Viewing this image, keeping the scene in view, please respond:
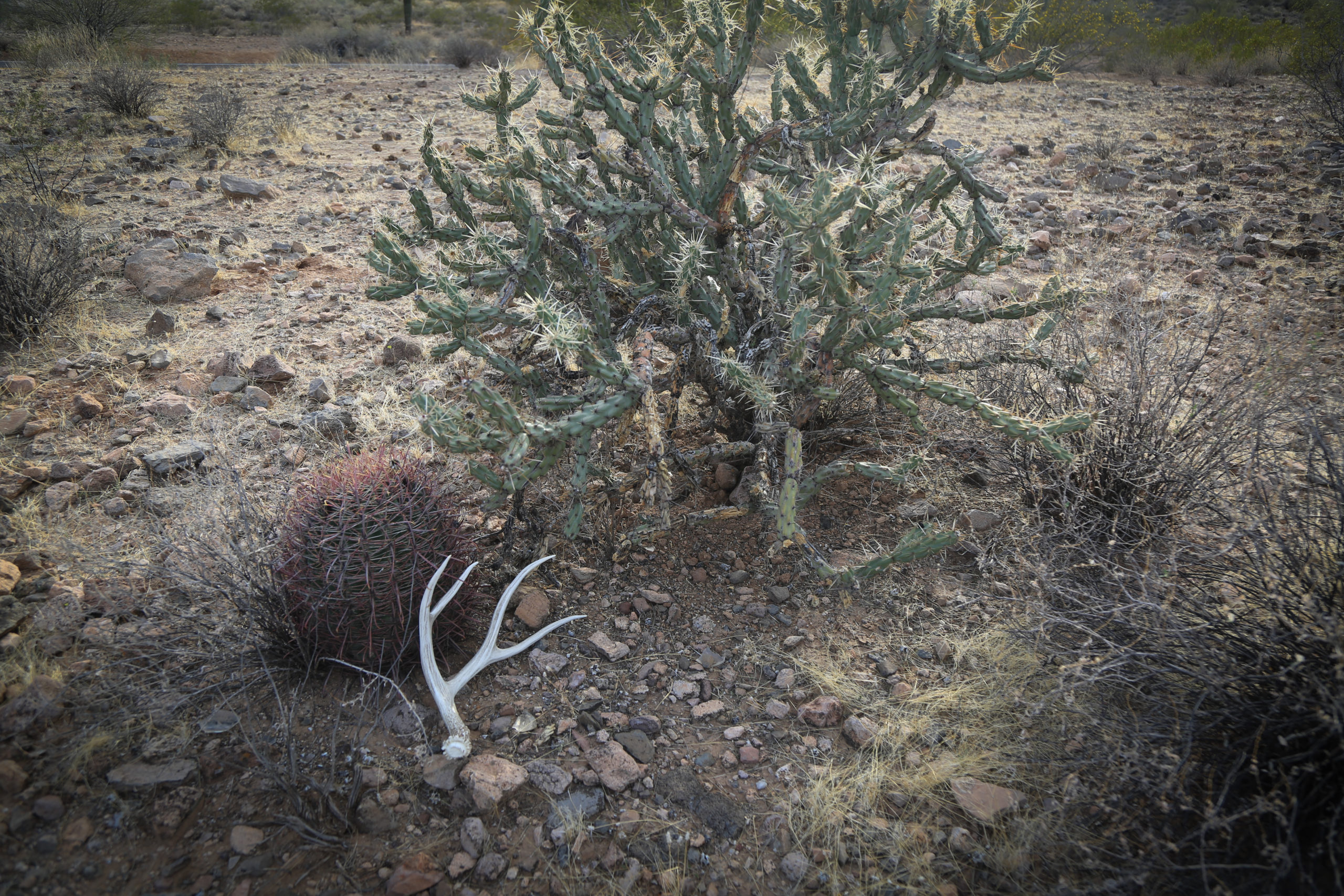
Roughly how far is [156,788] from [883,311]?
9.71ft

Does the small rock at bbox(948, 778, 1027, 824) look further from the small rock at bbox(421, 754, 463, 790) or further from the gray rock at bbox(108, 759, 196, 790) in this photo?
the gray rock at bbox(108, 759, 196, 790)

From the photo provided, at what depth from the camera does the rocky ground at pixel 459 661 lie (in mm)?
2088

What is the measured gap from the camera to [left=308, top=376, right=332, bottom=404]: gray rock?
4.25m

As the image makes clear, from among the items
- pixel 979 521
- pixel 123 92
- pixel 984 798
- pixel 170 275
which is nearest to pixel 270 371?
pixel 170 275

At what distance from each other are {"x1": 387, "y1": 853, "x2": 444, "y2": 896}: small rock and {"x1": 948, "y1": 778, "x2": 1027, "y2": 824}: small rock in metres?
1.58

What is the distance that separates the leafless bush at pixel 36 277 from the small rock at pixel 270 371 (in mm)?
1564

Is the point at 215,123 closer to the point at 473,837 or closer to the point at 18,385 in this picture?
the point at 18,385

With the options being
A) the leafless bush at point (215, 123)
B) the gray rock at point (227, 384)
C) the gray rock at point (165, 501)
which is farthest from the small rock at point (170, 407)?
the leafless bush at point (215, 123)

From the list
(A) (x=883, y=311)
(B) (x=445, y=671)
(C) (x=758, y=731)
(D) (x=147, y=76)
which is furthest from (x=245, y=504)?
(D) (x=147, y=76)

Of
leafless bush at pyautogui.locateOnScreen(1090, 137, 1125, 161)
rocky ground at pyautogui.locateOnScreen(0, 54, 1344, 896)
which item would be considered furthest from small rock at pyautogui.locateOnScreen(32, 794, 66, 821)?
leafless bush at pyautogui.locateOnScreen(1090, 137, 1125, 161)

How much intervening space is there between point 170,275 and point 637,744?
5.18 metres

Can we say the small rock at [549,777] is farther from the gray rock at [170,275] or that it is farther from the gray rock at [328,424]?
the gray rock at [170,275]

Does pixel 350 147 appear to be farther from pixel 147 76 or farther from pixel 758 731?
pixel 758 731

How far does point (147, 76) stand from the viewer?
1034 cm
